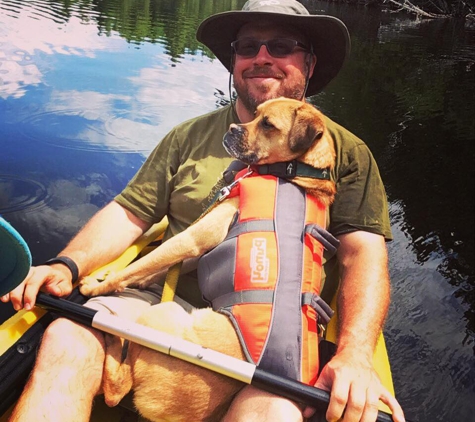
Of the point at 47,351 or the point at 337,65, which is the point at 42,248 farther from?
the point at 337,65

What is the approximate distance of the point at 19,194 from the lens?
6.24 metres

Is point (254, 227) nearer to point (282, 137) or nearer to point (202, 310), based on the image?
point (202, 310)

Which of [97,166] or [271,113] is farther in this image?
[97,166]

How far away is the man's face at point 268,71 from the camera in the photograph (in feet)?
9.89

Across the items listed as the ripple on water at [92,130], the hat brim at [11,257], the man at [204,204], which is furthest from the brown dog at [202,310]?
the ripple on water at [92,130]

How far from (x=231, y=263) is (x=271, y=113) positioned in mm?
1065

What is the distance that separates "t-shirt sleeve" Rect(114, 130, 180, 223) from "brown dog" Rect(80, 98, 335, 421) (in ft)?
1.54

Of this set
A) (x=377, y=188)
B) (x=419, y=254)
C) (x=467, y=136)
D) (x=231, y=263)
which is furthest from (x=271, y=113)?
(x=467, y=136)

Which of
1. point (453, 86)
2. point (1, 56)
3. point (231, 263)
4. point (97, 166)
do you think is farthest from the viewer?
point (453, 86)

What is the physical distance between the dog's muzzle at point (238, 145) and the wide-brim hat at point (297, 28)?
0.80m

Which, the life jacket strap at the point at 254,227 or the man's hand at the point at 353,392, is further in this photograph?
the life jacket strap at the point at 254,227

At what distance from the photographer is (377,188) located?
9.09ft

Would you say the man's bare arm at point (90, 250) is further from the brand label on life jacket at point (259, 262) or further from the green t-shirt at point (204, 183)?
the brand label on life jacket at point (259, 262)

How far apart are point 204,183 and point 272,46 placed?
1.03 meters
